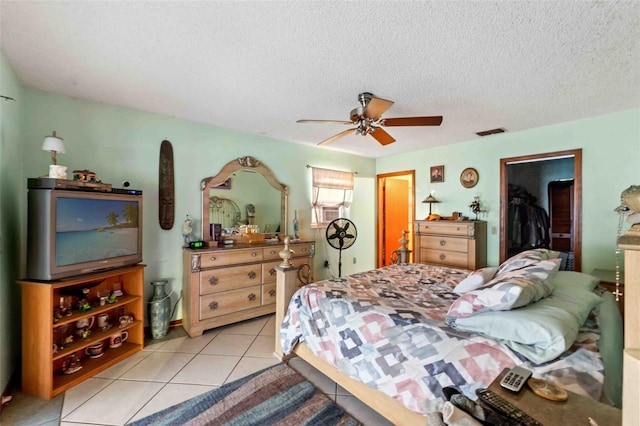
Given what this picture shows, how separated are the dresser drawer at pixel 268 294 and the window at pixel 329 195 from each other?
126 centimetres

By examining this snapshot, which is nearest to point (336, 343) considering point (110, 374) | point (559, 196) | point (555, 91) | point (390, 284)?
point (390, 284)

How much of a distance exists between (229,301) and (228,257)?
1.61 ft

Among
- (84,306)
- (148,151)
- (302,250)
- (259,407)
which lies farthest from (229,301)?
(148,151)

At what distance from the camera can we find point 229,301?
9.68 ft

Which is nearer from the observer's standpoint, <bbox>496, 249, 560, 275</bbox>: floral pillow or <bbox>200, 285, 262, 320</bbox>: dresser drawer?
<bbox>496, 249, 560, 275</bbox>: floral pillow

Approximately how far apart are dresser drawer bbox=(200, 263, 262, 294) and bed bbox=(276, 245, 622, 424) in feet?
3.71

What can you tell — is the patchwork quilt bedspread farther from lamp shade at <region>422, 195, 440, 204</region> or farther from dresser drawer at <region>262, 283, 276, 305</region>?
lamp shade at <region>422, 195, 440, 204</region>

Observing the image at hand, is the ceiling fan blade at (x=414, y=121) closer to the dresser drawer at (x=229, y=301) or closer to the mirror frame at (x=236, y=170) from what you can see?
the mirror frame at (x=236, y=170)

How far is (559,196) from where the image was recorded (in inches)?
122

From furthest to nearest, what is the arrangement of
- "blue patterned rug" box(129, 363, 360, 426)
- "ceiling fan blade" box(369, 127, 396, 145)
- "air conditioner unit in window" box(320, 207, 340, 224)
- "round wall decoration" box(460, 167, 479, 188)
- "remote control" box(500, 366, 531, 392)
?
"air conditioner unit in window" box(320, 207, 340, 224) < "round wall decoration" box(460, 167, 479, 188) < "ceiling fan blade" box(369, 127, 396, 145) < "blue patterned rug" box(129, 363, 360, 426) < "remote control" box(500, 366, 531, 392)

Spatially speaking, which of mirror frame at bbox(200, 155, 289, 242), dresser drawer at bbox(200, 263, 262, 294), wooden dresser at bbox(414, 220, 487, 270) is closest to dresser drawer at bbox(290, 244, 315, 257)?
mirror frame at bbox(200, 155, 289, 242)

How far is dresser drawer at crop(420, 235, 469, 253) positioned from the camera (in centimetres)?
341

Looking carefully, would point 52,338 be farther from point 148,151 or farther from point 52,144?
point 148,151

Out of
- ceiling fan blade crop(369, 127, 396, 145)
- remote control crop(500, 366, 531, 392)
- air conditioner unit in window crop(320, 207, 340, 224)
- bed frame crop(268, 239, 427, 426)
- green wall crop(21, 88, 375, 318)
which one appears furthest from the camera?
air conditioner unit in window crop(320, 207, 340, 224)
